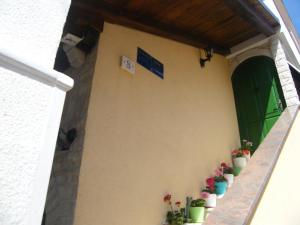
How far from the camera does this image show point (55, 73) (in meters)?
0.90

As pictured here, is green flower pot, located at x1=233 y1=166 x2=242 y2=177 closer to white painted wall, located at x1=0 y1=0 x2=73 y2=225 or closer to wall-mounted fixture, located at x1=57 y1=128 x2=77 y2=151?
wall-mounted fixture, located at x1=57 y1=128 x2=77 y2=151

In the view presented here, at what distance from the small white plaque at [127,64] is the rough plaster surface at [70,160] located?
354 millimetres

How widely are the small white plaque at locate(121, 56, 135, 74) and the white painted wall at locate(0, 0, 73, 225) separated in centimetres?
216

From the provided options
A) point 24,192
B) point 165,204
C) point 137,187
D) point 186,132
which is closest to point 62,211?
point 137,187

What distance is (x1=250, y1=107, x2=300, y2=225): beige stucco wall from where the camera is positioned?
5.04 ft

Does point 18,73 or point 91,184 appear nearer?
point 18,73

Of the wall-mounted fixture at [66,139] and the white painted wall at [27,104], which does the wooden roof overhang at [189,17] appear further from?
the white painted wall at [27,104]

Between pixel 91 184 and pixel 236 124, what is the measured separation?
3.64 metres

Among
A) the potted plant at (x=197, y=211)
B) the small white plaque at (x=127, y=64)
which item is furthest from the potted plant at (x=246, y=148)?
the small white plaque at (x=127, y=64)

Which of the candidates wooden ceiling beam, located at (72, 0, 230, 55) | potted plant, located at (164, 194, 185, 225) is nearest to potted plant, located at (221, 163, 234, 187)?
potted plant, located at (164, 194, 185, 225)

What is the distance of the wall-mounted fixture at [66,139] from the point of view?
261 centimetres

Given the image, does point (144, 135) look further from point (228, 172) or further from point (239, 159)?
point (239, 159)

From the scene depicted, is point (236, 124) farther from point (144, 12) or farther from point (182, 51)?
point (144, 12)

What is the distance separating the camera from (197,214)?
300 cm
